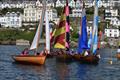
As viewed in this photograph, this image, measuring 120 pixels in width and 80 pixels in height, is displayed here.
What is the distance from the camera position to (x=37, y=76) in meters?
59.7

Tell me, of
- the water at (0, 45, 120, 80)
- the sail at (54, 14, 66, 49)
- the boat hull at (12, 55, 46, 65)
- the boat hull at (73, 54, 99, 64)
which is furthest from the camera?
the sail at (54, 14, 66, 49)

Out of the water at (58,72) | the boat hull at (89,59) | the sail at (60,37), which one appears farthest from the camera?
the sail at (60,37)

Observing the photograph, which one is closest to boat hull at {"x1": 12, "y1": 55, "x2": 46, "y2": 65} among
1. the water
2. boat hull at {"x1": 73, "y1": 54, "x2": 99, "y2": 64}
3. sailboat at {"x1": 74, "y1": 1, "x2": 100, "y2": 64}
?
the water

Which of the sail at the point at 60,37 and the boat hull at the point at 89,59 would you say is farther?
the sail at the point at 60,37

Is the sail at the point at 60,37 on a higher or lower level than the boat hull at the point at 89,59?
higher

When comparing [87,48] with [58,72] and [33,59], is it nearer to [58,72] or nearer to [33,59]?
[33,59]

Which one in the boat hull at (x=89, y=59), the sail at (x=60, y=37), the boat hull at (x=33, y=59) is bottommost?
the boat hull at (x=89, y=59)

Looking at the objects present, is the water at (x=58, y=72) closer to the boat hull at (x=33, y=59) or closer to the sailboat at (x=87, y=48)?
the boat hull at (x=33, y=59)

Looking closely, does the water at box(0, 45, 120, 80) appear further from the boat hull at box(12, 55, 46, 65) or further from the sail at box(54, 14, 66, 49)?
the sail at box(54, 14, 66, 49)

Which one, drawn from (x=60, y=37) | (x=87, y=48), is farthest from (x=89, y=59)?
(x=60, y=37)

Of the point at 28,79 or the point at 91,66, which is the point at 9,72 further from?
the point at 91,66

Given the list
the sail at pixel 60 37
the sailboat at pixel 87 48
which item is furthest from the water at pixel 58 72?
the sail at pixel 60 37

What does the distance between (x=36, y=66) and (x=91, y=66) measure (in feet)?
29.5

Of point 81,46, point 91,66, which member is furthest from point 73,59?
point 91,66
